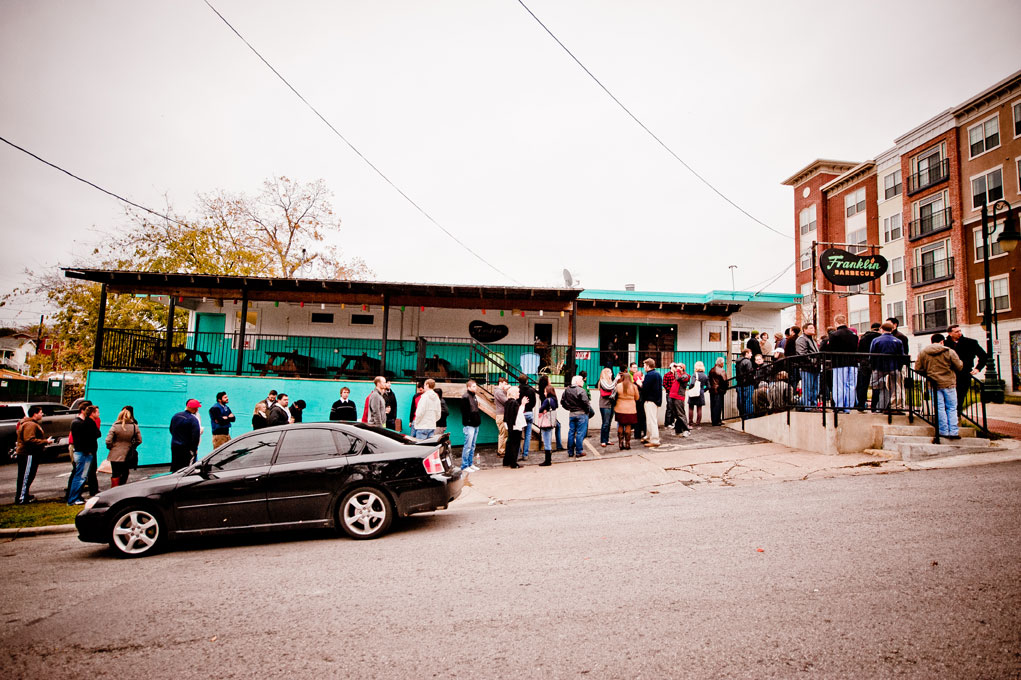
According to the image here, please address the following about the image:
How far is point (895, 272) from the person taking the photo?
3269 cm

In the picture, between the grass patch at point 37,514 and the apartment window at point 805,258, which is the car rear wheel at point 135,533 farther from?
the apartment window at point 805,258

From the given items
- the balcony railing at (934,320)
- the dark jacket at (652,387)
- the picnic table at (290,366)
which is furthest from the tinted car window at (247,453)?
the balcony railing at (934,320)

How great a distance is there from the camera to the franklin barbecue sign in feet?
51.1

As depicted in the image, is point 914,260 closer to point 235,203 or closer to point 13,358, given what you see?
point 235,203

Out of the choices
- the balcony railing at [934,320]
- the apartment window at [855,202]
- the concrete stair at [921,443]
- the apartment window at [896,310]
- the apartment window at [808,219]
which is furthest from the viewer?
the apartment window at [808,219]

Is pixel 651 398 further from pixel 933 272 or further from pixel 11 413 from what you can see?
pixel 933 272

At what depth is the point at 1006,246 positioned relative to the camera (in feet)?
46.7

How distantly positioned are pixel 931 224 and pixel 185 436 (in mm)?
36822

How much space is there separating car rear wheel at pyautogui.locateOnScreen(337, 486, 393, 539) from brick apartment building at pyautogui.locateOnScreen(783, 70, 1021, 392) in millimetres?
23475

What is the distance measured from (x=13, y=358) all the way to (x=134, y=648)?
276 feet

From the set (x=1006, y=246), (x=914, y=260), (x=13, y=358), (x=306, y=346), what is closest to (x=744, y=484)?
(x=1006, y=246)

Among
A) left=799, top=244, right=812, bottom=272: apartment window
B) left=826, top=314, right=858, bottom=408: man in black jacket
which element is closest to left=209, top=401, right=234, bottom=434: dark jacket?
left=826, top=314, right=858, bottom=408: man in black jacket

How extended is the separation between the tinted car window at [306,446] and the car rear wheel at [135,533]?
1.53m

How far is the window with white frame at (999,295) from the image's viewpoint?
2616 cm
